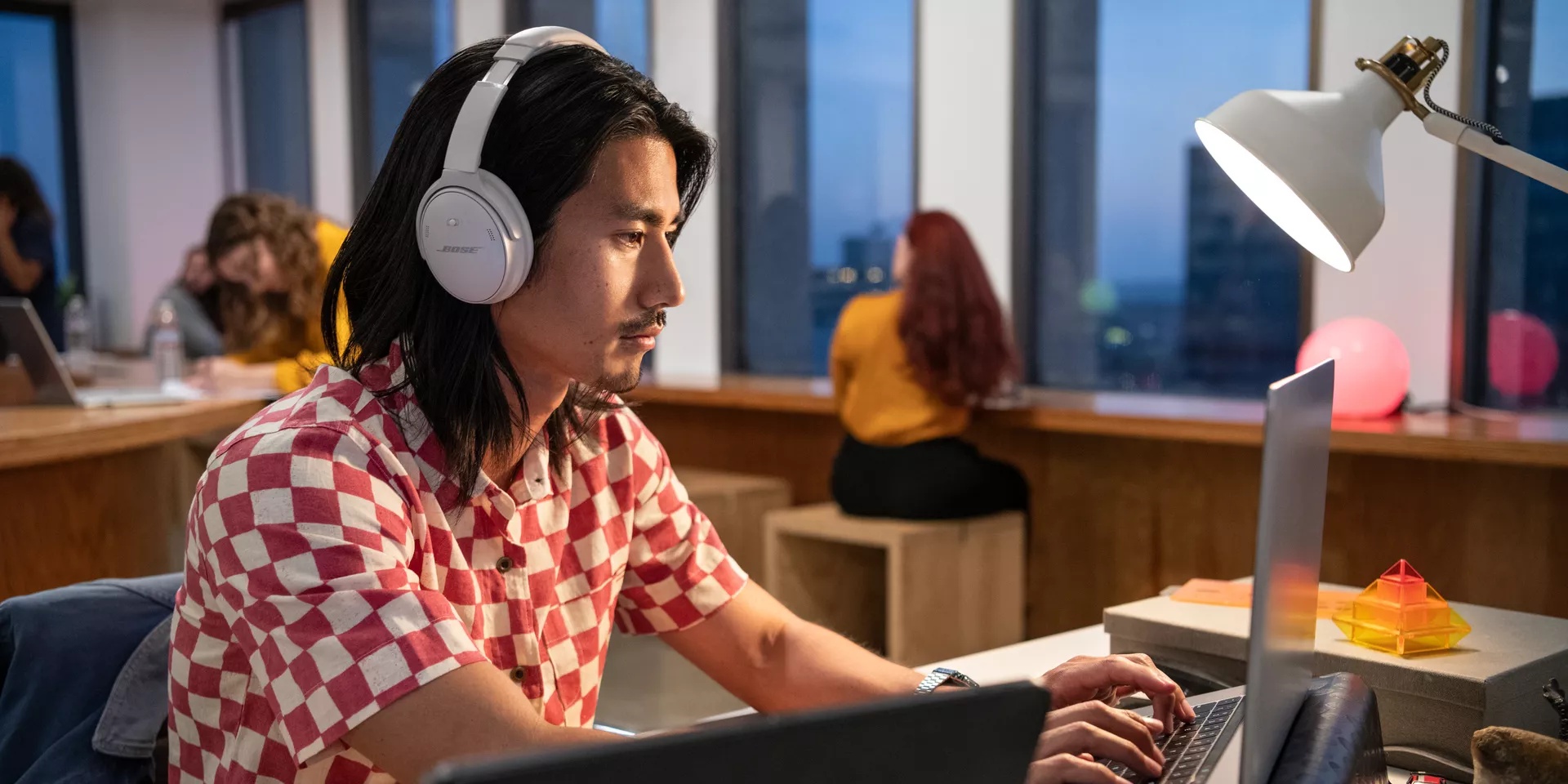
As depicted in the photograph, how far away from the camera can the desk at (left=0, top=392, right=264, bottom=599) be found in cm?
276

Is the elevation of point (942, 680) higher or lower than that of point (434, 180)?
lower

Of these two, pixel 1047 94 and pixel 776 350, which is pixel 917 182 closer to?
pixel 1047 94

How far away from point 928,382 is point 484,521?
253 cm

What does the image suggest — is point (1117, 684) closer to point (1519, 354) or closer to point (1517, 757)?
point (1517, 757)

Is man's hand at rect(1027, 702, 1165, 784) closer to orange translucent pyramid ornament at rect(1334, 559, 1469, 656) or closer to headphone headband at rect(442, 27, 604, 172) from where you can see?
orange translucent pyramid ornament at rect(1334, 559, 1469, 656)

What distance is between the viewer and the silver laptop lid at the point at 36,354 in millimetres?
3377

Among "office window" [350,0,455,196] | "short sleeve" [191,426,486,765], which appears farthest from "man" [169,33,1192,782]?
"office window" [350,0,455,196]

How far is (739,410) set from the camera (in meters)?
4.59

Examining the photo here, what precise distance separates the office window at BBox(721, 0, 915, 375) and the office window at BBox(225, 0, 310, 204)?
3.06 meters

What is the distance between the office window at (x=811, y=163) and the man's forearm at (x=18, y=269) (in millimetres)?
3400

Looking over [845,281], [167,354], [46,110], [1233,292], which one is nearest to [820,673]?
[1233,292]

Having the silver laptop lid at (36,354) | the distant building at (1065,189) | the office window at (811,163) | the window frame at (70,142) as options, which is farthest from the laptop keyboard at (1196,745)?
the window frame at (70,142)

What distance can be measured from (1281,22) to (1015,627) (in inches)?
69.3

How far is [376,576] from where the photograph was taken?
984 millimetres
